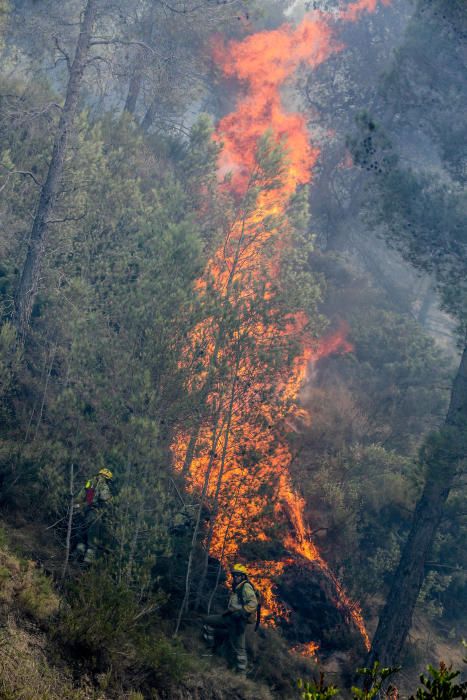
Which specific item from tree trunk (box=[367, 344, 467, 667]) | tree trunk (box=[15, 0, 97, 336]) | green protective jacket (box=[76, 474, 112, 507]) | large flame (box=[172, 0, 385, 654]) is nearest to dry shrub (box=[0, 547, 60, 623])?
green protective jacket (box=[76, 474, 112, 507])

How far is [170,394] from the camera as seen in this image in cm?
1019

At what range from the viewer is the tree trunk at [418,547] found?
35.7 ft

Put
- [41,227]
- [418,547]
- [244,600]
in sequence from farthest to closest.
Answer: [41,227] → [418,547] → [244,600]

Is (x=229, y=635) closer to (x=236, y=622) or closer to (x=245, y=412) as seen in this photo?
(x=236, y=622)

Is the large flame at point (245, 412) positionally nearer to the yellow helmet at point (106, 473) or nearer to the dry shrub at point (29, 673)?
the yellow helmet at point (106, 473)

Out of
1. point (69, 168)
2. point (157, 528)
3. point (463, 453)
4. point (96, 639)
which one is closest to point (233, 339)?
point (157, 528)

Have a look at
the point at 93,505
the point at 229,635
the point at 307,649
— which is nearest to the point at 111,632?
the point at 93,505

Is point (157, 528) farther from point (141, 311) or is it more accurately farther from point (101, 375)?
point (141, 311)

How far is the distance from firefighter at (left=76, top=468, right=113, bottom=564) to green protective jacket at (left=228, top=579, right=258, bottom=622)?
2406 mm

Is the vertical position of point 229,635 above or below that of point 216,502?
below

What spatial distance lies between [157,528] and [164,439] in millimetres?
1825

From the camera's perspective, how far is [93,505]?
9.37m

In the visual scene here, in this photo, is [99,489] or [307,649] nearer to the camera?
[99,489]

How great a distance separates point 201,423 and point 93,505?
8.13 ft
